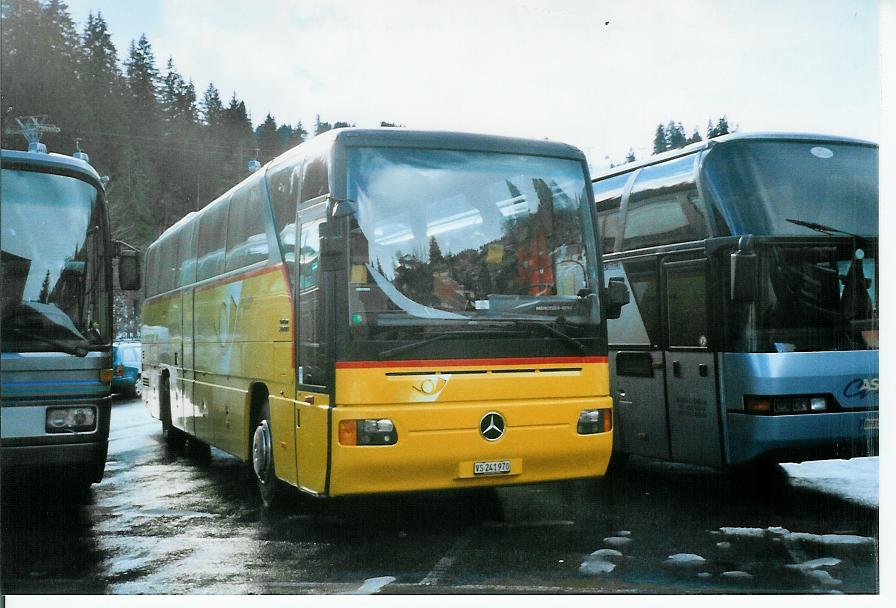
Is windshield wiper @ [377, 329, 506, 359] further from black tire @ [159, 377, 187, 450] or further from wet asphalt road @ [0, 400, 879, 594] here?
black tire @ [159, 377, 187, 450]

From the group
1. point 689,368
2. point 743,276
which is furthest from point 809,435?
point 743,276

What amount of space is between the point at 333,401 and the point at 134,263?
9.43 ft

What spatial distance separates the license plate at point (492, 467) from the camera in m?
7.04

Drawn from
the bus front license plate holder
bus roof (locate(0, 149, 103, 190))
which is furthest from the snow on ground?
bus roof (locate(0, 149, 103, 190))

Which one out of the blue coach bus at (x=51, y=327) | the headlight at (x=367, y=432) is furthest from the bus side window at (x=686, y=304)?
the blue coach bus at (x=51, y=327)

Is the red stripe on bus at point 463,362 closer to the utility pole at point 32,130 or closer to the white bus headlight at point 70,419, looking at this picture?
the white bus headlight at point 70,419

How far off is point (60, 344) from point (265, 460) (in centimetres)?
196

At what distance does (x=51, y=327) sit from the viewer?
25.6 feet

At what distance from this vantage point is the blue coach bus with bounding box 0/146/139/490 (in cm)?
758

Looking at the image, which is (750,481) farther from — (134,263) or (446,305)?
(134,263)

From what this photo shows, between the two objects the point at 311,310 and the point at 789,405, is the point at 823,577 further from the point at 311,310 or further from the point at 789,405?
the point at 311,310

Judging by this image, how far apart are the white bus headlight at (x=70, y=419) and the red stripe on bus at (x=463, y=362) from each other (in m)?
2.42

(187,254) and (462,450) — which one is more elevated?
(187,254)

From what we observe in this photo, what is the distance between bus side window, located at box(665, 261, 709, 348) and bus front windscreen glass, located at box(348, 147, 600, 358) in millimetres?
1676
